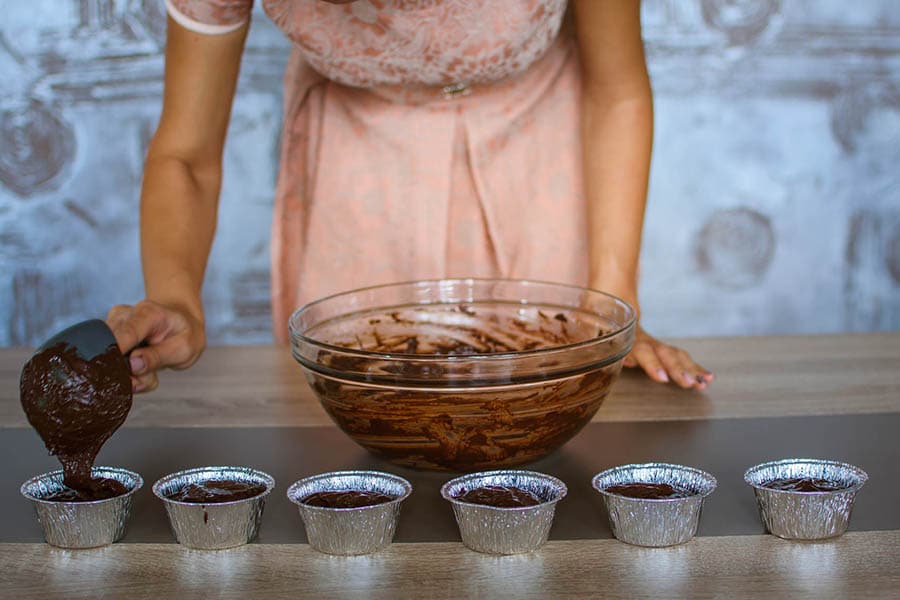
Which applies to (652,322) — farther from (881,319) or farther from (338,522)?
(338,522)

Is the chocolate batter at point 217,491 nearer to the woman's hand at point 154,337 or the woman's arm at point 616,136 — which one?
the woman's hand at point 154,337

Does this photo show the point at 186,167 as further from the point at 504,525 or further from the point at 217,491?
the point at 504,525

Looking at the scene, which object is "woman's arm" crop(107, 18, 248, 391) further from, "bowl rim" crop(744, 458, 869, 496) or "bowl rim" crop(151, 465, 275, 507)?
"bowl rim" crop(744, 458, 869, 496)

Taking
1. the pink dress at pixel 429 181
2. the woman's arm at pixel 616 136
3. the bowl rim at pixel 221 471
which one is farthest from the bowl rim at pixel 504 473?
the pink dress at pixel 429 181

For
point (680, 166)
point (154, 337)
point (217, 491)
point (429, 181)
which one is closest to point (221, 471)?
point (217, 491)

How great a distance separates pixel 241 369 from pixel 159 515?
0.57m

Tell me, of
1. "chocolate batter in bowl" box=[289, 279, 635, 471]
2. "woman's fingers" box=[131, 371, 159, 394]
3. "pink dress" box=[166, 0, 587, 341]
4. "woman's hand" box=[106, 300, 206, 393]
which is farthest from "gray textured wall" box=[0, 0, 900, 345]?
"chocolate batter in bowl" box=[289, 279, 635, 471]

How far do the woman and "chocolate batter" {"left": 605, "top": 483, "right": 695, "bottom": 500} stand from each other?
17.1 inches

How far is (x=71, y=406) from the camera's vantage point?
1.03 metres

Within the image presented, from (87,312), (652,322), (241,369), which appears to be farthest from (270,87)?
(241,369)

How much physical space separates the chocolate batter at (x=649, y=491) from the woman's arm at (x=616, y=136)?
27.3 inches

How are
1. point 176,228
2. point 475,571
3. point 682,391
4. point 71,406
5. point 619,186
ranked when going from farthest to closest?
point 619,186
point 176,228
point 682,391
point 71,406
point 475,571

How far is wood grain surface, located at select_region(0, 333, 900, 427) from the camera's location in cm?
137

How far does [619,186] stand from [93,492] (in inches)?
40.6
